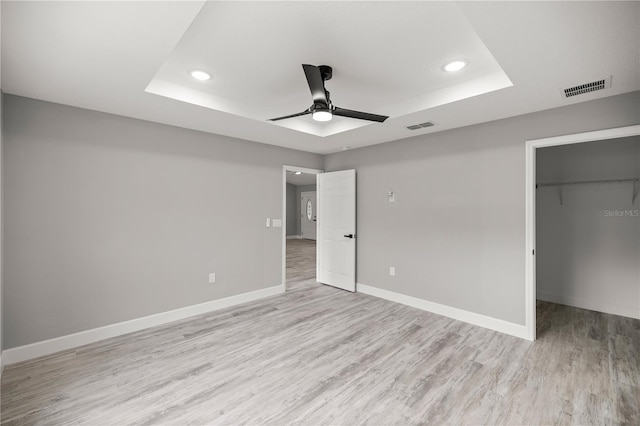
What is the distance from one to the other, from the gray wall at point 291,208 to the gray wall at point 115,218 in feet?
26.6

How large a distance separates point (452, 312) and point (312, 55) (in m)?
3.51

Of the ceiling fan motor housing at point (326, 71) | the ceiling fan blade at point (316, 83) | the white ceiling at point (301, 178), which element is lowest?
the ceiling fan blade at point (316, 83)

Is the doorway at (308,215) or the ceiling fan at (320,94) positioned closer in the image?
the ceiling fan at (320,94)

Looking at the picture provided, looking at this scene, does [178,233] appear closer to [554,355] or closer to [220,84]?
[220,84]

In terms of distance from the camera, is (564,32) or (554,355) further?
(554,355)

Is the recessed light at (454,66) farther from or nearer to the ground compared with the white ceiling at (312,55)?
farther from the ground

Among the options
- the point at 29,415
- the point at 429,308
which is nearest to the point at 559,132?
the point at 429,308

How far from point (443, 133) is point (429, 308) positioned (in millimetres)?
2441

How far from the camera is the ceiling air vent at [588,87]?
240cm

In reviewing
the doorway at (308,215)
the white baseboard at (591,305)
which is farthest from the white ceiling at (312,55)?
the doorway at (308,215)

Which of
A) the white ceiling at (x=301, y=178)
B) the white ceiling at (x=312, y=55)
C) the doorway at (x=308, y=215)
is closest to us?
the white ceiling at (x=312, y=55)

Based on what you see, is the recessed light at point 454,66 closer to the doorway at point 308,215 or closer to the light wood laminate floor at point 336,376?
the light wood laminate floor at point 336,376

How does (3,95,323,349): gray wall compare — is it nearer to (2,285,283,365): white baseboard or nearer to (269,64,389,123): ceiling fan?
(2,285,283,365): white baseboard

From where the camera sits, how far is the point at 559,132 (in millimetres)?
3006
